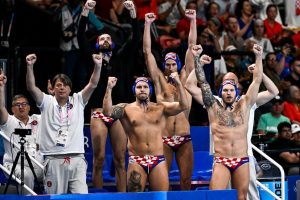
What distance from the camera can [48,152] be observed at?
1906 cm

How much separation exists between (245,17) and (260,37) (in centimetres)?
64

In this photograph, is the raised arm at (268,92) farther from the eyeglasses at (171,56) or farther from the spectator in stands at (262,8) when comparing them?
the spectator in stands at (262,8)

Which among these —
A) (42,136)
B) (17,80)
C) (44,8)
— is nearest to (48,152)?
(42,136)

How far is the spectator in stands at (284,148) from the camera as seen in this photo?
73.1ft

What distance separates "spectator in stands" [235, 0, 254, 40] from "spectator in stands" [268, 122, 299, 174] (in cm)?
324

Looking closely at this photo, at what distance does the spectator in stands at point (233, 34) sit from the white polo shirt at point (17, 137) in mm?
5582

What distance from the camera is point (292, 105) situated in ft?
78.3

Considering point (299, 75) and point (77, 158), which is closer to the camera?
point (77, 158)

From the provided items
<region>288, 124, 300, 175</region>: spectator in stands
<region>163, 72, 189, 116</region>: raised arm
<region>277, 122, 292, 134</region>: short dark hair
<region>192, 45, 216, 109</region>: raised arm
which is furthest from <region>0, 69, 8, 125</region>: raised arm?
<region>288, 124, 300, 175</region>: spectator in stands

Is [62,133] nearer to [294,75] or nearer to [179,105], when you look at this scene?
[179,105]

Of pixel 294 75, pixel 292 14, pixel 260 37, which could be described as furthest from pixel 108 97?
pixel 292 14

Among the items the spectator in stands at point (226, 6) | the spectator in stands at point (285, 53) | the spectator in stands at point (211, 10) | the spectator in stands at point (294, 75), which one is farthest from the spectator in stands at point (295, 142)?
→ the spectator in stands at point (226, 6)

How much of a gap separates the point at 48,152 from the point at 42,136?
0.28m

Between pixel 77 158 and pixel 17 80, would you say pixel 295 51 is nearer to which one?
pixel 17 80
